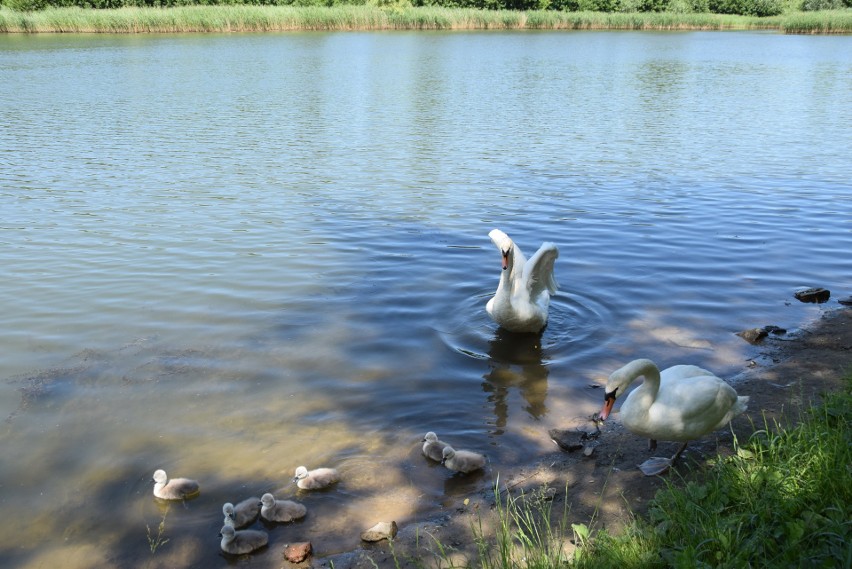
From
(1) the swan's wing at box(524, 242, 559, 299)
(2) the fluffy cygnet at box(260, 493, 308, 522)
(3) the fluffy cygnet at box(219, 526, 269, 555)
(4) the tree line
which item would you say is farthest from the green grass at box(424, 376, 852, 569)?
(4) the tree line

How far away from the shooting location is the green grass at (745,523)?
3.78 meters

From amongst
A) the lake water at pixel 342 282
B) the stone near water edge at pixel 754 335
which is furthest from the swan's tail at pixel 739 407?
the stone near water edge at pixel 754 335

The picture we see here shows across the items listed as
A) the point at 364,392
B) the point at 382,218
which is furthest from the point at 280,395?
the point at 382,218

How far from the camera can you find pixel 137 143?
64.2 feet

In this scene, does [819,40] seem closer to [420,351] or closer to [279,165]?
[279,165]

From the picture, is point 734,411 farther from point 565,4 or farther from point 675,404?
point 565,4

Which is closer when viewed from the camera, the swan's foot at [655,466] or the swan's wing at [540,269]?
the swan's foot at [655,466]

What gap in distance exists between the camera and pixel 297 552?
4.99 metres

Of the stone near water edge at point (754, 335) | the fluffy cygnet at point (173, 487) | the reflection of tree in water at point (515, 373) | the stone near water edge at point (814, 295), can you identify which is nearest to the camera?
the fluffy cygnet at point (173, 487)

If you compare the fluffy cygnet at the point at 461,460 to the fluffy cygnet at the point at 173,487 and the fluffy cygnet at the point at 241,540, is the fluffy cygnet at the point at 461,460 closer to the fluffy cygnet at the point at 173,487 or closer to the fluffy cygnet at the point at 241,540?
the fluffy cygnet at the point at 241,540

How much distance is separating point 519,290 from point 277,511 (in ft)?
13.4

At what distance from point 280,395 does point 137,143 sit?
14466 mm

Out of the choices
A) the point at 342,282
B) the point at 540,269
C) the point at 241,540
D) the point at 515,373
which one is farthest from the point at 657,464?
the point at 342,282

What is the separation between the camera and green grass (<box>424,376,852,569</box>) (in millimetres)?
3779
